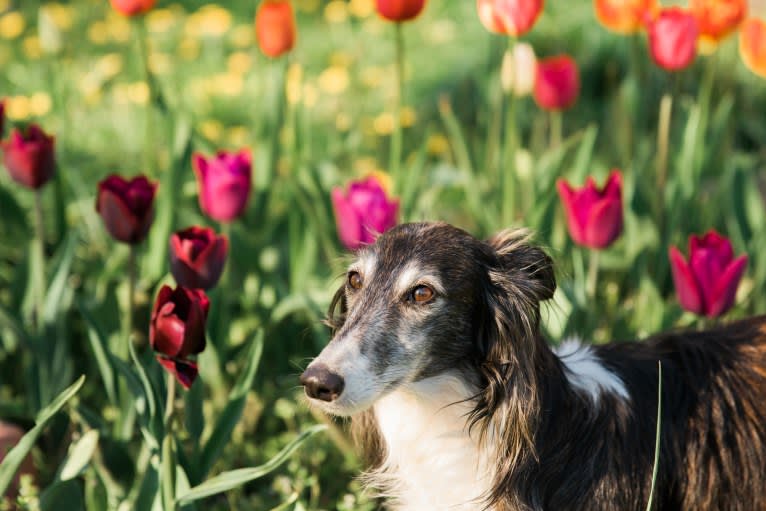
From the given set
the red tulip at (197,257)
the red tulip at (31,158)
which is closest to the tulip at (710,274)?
the red tulip at (197,257)

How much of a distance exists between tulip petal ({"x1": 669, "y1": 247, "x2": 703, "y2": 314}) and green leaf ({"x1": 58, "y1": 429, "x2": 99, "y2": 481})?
1644 mm

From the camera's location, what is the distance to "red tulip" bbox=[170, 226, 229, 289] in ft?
8.88

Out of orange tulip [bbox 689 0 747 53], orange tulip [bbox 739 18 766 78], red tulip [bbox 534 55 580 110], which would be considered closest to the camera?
orange tulip [bbox 689 0 747 53]

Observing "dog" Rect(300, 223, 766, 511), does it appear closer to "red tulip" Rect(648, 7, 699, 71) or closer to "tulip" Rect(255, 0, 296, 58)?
"red tulip" Rect(648, 7, 699, 71)

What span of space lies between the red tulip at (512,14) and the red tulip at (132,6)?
1.18 meters

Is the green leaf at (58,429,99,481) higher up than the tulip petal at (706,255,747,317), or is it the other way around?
the tulip petal at (706,255,747,317)

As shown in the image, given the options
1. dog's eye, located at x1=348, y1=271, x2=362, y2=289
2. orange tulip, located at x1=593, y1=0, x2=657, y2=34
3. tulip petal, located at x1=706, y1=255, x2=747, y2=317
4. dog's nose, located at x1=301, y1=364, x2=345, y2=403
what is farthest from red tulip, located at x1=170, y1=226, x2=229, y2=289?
orange tulip, located at x1=593, y1=0, x2=657, y2=34

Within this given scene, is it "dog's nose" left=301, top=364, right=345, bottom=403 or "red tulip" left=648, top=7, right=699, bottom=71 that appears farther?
"red tulip" left=648, top=7, right=699, bottom=71

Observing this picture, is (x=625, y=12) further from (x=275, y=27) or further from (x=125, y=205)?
(x=125, y=205)

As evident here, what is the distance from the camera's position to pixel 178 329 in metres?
2.35

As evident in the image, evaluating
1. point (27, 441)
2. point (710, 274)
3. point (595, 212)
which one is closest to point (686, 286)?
point (710, 274)

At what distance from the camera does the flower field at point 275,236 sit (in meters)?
2.85

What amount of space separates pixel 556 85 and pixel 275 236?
4.08 ft

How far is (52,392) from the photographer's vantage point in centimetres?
345
